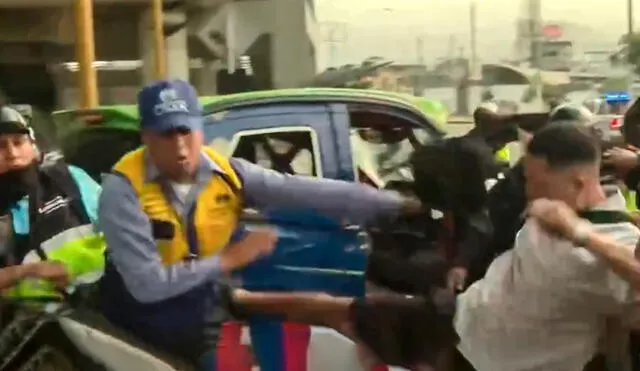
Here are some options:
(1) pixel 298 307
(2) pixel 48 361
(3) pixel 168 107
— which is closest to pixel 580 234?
(1) pixel 298 307

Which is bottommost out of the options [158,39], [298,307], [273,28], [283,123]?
[298,307]

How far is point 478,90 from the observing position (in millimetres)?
7402

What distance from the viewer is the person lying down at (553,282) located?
110 inches

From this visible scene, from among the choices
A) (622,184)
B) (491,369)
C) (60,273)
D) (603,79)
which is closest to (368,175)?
(622,184)

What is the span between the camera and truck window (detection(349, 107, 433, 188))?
17.8 feet

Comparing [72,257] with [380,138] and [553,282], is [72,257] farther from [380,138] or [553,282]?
[380,138]

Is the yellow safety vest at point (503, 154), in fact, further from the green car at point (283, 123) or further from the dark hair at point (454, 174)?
the dark hair at point (454, 174)

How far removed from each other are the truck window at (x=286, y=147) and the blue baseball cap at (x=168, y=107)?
166cm

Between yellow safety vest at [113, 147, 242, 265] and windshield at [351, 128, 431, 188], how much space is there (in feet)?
5.98

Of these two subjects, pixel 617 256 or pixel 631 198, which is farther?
pixel 631 198

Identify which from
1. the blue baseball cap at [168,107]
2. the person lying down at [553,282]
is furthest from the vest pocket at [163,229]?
the person lying down at [553,282]

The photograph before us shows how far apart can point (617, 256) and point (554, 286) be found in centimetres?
22

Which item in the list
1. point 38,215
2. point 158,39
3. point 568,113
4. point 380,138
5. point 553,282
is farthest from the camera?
point 158,39

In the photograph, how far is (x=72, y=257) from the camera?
150 inches
